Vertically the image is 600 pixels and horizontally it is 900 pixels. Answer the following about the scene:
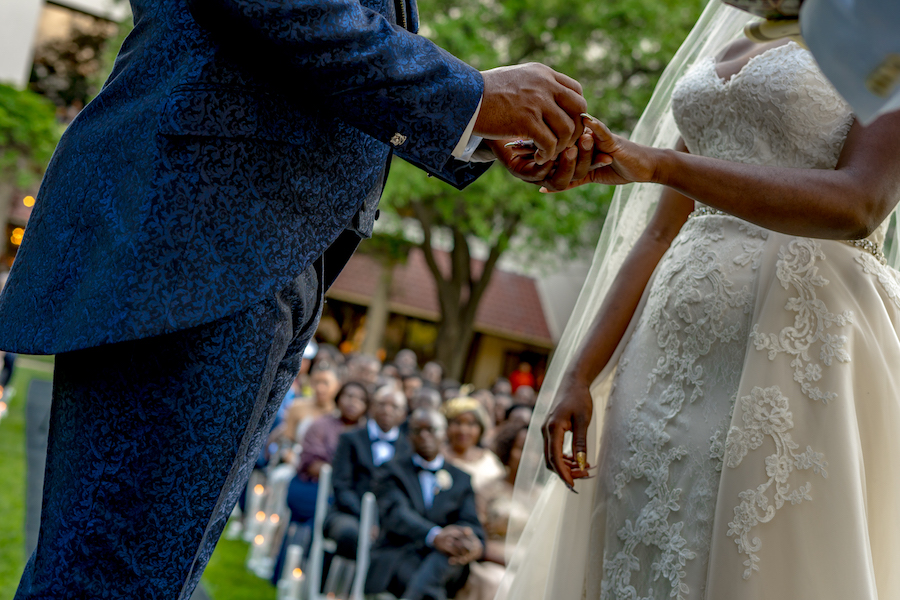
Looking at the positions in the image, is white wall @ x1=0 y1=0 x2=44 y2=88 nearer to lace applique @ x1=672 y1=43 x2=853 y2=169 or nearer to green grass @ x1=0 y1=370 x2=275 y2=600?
green grass @ x1=0 y1=370 x2=275 y2=600

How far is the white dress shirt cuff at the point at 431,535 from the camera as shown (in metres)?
5.23

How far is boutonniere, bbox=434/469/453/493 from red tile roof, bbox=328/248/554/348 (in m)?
17.8

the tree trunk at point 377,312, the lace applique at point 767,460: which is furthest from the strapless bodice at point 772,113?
the tree trunk at point 377,312

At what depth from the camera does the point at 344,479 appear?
240 inches

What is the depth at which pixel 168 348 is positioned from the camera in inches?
64.7

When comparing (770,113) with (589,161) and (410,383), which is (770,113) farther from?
(410,383)

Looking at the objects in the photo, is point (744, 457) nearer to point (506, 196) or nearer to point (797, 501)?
point (797, 501)

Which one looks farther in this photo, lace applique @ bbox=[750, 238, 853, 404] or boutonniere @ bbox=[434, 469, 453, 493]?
boutonniere @ bbox=[434, 469, 453, 493]

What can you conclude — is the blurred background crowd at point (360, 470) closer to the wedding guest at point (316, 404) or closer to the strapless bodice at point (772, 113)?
the wedding guest at point (316, 404)

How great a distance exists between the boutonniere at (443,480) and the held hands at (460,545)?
458 millimetres

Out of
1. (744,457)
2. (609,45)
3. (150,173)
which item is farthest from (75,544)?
(609,45)

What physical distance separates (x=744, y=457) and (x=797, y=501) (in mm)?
151

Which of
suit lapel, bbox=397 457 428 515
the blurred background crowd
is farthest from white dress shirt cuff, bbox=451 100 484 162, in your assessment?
suit lapel, bbox=397 457 428 515

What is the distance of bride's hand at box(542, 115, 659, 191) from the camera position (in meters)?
1.96
